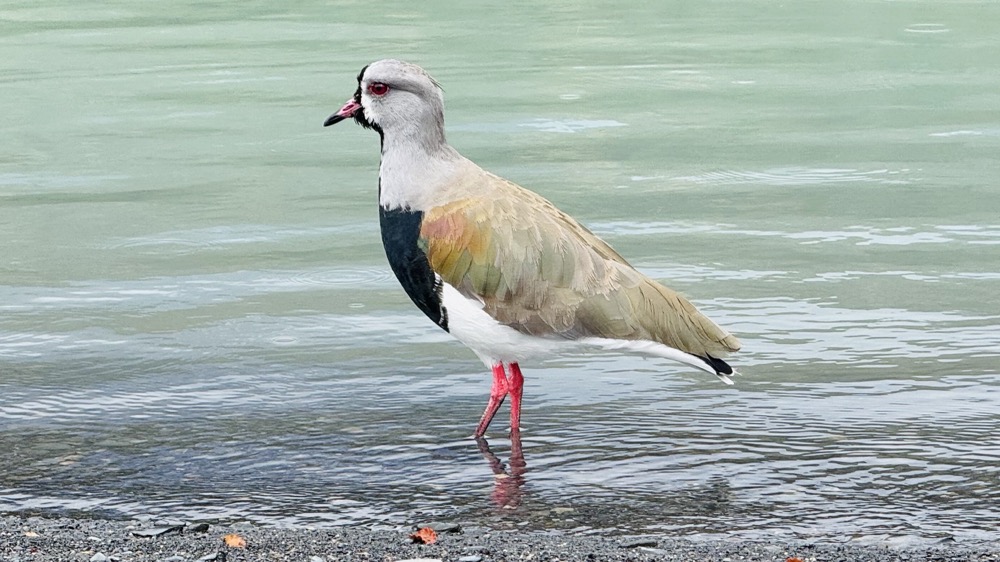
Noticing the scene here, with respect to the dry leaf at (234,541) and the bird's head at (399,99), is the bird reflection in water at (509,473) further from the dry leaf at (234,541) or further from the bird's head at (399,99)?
the bird's head at (399,99)

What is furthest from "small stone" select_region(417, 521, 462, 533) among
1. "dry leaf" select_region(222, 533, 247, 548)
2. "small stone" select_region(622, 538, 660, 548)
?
"dry leaf" select_region(222, 533, 247, 548)

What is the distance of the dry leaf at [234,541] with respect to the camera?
6742 millimetres

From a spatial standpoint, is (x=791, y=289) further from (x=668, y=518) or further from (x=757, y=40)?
(x=757, y=40)

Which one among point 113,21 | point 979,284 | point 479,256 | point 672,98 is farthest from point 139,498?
point 113,21

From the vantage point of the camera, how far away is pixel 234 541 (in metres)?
6.78

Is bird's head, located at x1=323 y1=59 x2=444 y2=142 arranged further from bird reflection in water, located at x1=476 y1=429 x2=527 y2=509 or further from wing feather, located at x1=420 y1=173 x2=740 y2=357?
bird reflection in water, located at x1=476 y1=429 x2=527 y2=509

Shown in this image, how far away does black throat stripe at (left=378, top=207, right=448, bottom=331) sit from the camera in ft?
26.1

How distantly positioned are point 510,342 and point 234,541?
6.37ft

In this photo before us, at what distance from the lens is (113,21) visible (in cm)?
2975

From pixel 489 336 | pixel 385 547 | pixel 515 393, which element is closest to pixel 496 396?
pixel 515 393

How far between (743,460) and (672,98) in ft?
42.0

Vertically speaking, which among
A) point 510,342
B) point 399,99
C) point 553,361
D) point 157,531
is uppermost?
point 399,99

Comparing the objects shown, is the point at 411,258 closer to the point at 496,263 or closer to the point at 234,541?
the point at 496,263

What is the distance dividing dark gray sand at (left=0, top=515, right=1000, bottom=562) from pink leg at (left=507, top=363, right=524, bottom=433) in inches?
58.8
